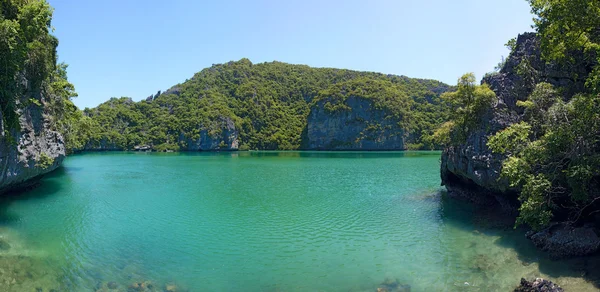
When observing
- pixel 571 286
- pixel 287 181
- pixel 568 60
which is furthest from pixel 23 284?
pixel 287 181

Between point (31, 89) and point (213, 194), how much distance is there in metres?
15.0

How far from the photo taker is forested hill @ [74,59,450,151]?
5871 inches

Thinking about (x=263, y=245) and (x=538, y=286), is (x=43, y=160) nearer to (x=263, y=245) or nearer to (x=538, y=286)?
(x=263, y=245)

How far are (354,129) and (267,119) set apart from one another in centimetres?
4579

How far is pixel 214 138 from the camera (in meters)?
147

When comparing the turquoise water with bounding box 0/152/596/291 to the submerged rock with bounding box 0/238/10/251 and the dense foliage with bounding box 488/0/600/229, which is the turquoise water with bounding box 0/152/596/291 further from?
the dense foliage with bounding box 488/0/600/229

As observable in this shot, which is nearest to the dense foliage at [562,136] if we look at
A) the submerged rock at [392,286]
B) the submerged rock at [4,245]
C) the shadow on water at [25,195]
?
the submerged rock at [392,286]

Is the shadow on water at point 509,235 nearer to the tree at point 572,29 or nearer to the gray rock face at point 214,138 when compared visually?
the tree at point 572,29

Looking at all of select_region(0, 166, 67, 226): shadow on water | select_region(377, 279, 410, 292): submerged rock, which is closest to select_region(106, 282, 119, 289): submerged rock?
select_region(377, 279, 410, 292): submerged rock

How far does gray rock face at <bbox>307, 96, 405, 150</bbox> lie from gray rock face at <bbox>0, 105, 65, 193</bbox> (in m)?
132

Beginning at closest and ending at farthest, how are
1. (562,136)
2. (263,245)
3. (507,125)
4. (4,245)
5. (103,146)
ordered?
(562,136), (4,245), (263,245), (507,125), (103,146)

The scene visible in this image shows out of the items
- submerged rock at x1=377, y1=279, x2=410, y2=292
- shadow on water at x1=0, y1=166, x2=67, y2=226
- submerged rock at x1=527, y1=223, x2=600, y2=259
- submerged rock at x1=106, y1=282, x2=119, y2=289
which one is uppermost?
submerged rock at x1=527, y1=223, x2=600, y2=259

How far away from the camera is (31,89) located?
76.3 ft

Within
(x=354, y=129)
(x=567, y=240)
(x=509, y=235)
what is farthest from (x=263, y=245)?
(x=354, y=129)
